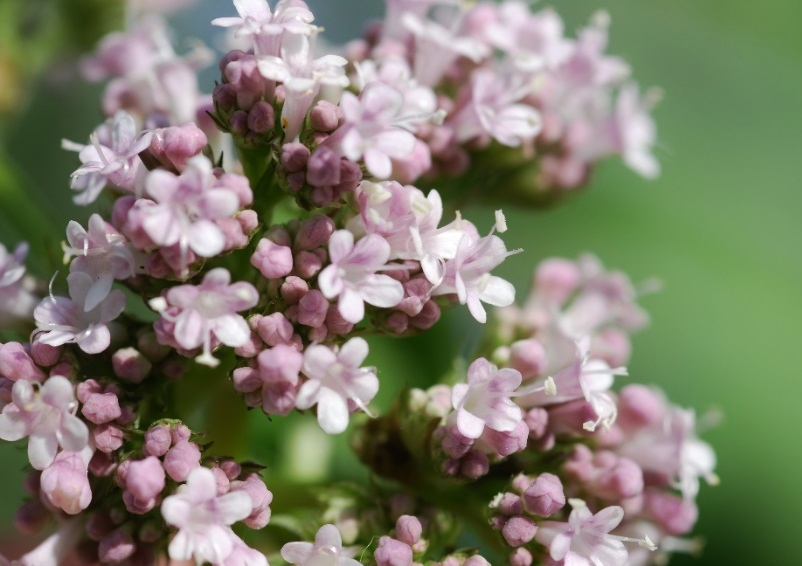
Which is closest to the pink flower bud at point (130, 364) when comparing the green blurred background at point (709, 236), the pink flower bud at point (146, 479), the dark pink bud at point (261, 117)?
the pink flower bud at point (146, 479)

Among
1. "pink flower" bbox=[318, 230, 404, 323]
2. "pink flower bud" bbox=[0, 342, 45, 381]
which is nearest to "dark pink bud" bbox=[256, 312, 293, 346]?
"pink flower" bbox=[318, 230, 404, 323]

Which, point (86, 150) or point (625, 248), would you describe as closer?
point (86, 150)

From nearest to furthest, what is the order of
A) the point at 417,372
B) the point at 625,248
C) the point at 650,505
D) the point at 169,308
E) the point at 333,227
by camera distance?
the point at 169,308, the point at 333,227, the point at 650,505, the point at 417,372, the point at 625,248

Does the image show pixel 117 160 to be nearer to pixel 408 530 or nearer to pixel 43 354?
pixel 43 354

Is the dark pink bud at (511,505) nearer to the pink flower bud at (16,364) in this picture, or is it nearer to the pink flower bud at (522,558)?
the pink flower bud at (522,558)

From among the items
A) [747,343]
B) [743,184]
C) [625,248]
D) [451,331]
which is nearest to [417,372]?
[451,331]

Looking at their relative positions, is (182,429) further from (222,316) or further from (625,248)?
(625,248)

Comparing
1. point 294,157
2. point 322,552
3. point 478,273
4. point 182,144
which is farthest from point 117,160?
point 322,552
